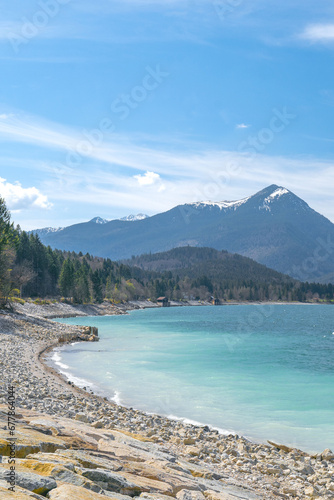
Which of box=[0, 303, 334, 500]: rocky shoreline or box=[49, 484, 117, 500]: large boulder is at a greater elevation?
box=[49, 484, 117, 500]: large boulder

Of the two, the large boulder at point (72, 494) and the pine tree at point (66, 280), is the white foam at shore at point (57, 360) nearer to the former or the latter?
the large boulder at point (72, 494)

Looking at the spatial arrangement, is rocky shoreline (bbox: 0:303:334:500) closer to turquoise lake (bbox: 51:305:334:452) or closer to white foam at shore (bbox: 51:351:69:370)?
turquoise lake (bbox: 51:305:334:452)

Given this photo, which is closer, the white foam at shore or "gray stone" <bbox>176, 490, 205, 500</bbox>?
"gray stone" <bbox>176, 490, 205, 500</bbox>

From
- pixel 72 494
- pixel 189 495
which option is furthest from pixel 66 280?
pixel 72 494

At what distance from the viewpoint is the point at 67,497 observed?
5.79 m

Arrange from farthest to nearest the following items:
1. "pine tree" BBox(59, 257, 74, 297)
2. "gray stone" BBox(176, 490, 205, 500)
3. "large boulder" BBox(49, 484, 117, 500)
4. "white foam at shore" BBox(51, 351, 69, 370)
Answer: "pine tree" BBox(59, 257, 74, 297) → "white foam at shore" BBox(51, 351, 69, 370) → "gray stone" BBox(176, 490, 205, 500) → "large boulder" BBox(49, 484, 117, 500)

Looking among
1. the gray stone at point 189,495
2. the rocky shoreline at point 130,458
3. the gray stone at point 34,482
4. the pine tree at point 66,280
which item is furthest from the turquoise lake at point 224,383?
the pine tree at point 66,280

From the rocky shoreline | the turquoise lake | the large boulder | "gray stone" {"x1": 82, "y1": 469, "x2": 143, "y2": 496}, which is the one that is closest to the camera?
the large boulder

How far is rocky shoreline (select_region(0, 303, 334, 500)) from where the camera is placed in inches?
271

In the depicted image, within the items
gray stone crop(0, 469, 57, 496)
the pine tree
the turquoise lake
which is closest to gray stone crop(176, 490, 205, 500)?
gray stone crop(0, 469, 57, 496)

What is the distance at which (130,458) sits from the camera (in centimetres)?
989

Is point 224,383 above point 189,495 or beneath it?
beneath

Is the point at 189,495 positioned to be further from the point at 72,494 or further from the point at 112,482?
the point at 72,494

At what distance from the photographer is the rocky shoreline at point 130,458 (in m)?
6.89
